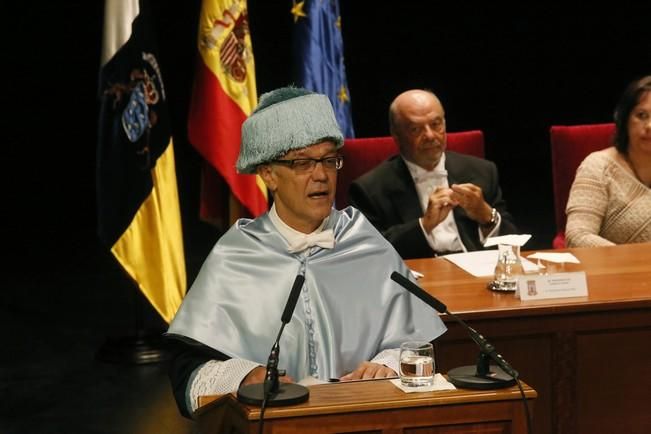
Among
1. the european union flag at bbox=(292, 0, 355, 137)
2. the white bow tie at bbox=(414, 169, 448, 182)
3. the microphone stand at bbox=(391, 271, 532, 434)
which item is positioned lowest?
the microphone stand at bbox=(391, 271, 532, 434)

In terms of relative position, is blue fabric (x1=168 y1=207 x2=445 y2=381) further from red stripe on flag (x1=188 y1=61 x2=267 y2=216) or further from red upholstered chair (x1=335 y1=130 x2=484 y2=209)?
red stripe on flag (x1=188 y1=61 x2=267 y2=216)

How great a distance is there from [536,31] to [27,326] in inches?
159

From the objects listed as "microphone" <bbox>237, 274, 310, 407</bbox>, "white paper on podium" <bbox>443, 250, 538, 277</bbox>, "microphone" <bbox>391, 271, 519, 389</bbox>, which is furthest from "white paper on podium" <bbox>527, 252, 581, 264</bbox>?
"microphone" <bbox>237, 274, 310, 407</bbox>

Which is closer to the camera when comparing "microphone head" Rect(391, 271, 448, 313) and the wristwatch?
"microphone head" Rect(391, 271, 448, 313)

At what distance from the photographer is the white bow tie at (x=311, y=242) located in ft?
9.00

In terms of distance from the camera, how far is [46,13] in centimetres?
788

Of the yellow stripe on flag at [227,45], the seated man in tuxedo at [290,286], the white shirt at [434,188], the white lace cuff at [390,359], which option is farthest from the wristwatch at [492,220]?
the white lace cuff at [390,359]

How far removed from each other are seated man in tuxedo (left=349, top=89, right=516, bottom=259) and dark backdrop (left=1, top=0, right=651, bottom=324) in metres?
3.16

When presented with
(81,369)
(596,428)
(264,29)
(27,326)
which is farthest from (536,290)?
(264,29)

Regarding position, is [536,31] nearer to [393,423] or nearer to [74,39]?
[74,39]

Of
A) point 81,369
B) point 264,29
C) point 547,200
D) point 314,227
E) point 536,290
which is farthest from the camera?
point 547,200

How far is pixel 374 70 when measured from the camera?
7.96 metres

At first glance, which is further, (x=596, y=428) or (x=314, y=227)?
(x=596, y=428)

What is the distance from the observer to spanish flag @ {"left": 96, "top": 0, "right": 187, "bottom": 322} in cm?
506
